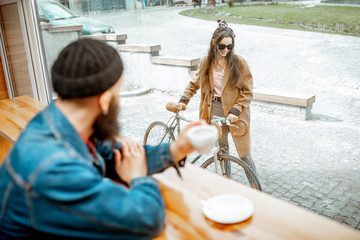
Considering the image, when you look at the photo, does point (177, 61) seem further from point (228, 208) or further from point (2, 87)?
point (228, 208)

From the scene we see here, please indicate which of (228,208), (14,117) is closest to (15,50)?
(14,117)

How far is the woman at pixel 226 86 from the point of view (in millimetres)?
2954

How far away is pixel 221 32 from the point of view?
2.90 m

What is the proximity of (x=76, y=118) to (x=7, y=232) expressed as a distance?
0.38 metres

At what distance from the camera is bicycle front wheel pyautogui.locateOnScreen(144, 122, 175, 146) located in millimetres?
3809

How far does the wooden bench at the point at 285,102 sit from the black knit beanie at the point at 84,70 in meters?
4.44

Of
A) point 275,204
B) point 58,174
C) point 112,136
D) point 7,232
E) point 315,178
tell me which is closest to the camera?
point 58,174

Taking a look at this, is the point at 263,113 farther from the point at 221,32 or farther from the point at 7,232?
the point at 7,232

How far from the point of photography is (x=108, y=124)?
1233mm

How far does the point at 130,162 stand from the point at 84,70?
1.45 ft

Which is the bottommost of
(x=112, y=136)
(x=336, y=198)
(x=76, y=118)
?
(x=336, y=198)

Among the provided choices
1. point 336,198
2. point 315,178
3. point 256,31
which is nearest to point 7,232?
point 336,198

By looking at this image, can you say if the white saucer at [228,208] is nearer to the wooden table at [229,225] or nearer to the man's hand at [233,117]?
the wooden table at [229,225]

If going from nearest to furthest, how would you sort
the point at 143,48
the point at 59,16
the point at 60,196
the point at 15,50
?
1. the point at 60,196
2. the point at 15,50
3. the point at 59,16
4. the point at 143,48
